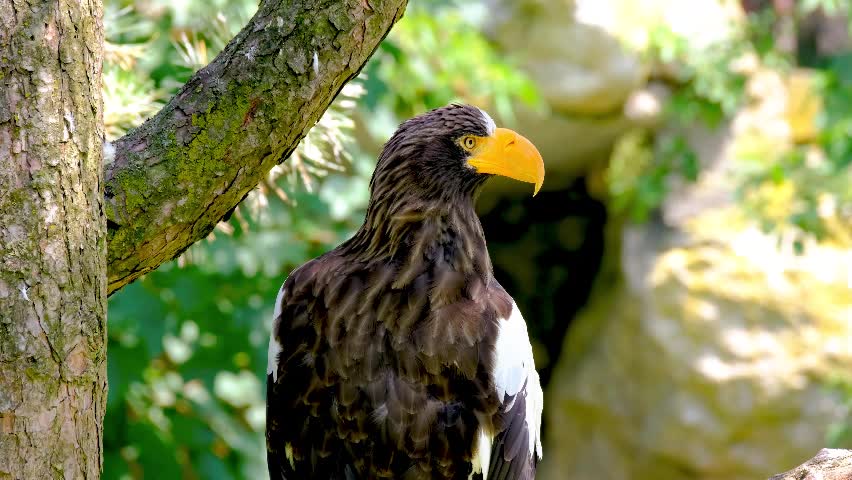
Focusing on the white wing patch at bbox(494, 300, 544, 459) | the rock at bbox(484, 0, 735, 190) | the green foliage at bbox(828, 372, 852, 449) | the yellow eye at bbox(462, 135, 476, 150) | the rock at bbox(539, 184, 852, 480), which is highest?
the rock at bbox(484, 0, 735, 190)

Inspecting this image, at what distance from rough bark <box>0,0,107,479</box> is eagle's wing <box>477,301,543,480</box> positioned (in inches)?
35.2

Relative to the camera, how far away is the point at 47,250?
4.54ft

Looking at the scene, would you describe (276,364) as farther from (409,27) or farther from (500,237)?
(500,237)

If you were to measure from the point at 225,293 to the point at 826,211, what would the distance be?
3.81 m

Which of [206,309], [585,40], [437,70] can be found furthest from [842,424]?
[206,309]

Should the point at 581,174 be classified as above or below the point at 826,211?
above

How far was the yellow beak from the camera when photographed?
2143mm

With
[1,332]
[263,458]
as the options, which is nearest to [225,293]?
[263,458]

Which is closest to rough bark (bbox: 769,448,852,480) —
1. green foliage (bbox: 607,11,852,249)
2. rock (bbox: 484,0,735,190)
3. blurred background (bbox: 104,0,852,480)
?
blurred background (bbox: 104,0,852,480)

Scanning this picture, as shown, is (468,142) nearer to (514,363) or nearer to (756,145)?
(514,363)

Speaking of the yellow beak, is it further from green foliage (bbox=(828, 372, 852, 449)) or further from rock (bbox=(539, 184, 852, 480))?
rock (bbox=(539, 184, 852, 480))

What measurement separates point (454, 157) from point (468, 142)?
5 centimetres

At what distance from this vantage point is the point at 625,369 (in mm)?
6055

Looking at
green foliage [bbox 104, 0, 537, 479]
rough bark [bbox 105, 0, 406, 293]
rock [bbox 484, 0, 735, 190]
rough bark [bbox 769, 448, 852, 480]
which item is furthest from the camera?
rock [bbox 484, 0, 735, 190]
